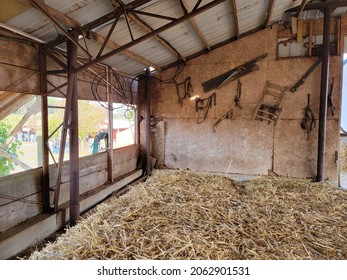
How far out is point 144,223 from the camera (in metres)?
2.28

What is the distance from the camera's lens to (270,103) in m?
6.12

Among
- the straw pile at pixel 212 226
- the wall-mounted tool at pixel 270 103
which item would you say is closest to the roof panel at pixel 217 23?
the wall-mounted tool at pixel 270 103

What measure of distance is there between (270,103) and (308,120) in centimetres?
91

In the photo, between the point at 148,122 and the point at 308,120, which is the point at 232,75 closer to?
the point at 308,120

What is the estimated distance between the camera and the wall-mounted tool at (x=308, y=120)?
5.83 meters

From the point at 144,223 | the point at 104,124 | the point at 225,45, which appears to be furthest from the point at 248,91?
the point at 144,223

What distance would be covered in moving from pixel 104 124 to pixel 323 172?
16.0 ft

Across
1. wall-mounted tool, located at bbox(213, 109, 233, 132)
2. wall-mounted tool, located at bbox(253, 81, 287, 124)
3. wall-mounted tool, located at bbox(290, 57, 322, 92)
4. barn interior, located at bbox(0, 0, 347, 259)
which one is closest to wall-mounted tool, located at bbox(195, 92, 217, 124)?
barn interior, located at bbox(0, 0, 347, 259)

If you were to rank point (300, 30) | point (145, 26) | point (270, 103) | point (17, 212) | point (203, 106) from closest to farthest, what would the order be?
point (17, 212) → point (145, 26) → point (300, 30) → point (270, 103) → point (203, 106)

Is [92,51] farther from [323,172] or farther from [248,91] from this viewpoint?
[323,172]

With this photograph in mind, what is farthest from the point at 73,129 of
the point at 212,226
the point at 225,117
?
the point at 225,117

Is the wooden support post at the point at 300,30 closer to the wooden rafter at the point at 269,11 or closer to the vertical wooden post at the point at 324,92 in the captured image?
the vertical wooden post at the point at 324,92

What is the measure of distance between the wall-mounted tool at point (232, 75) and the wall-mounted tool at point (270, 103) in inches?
21.9

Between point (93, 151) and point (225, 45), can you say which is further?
point (225, 45)
